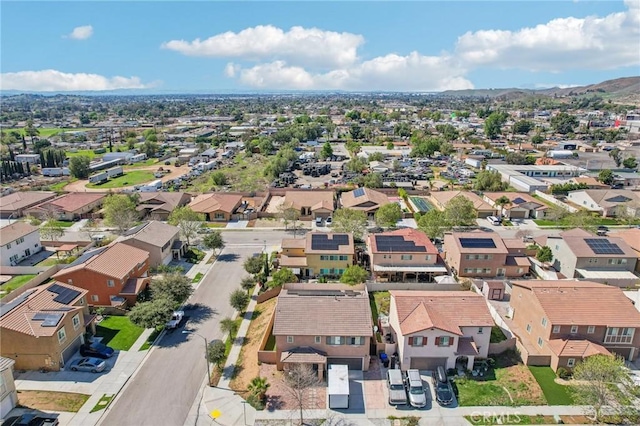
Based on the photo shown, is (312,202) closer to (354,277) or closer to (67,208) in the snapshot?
(354,277)

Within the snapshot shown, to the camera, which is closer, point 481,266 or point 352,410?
point 352,410

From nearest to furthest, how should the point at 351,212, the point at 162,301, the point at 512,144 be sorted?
the point at 162,301, the point at 351,212, the point at 512,144

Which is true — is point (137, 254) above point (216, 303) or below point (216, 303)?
above

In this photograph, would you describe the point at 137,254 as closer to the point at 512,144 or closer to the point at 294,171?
the point at 294,171

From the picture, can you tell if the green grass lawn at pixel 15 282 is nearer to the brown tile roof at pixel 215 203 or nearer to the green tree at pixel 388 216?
the brown tile roof at pixel 215 203

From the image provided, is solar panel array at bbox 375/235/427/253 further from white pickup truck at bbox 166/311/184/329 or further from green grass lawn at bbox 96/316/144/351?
green grass lawn at bbox 96/316/144/351

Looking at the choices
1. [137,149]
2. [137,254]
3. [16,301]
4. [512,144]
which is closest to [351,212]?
[137,254]

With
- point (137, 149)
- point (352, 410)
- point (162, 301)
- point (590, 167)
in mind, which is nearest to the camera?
point (352, 410)
